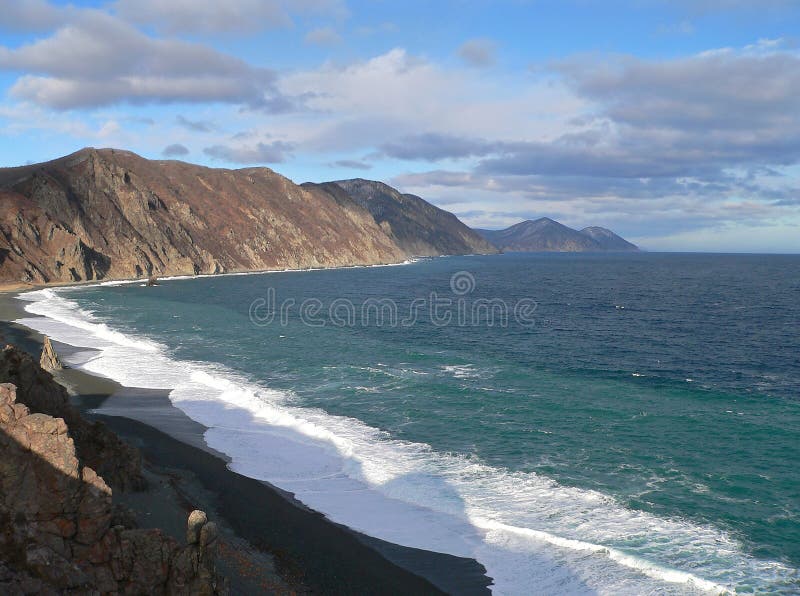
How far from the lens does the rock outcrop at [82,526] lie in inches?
554

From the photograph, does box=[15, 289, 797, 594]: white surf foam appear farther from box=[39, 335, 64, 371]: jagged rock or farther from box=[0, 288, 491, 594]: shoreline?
box=[39, 335, 64, 371]: jagged rock

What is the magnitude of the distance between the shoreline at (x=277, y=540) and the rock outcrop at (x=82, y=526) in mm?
3237

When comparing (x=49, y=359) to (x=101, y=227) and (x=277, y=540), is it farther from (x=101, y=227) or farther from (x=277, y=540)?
(x=101, y=227)

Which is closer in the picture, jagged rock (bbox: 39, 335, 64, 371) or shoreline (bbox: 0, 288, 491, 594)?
shoreline (bbox: 0, 288, 491, 594)

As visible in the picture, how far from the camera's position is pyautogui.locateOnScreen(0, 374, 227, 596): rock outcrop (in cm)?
1406

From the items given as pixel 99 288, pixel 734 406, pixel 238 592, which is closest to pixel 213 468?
pixel 238 592

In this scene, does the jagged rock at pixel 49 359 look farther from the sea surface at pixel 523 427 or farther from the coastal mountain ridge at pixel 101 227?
the coastal mountain ridge at pixel 101 227

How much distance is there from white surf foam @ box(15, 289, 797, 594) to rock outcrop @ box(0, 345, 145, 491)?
23.2ft

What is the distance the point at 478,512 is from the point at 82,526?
49.7 feet

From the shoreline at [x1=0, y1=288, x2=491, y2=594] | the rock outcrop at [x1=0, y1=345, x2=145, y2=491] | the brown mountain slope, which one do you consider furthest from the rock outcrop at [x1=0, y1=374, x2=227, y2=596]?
the brown mountain slope

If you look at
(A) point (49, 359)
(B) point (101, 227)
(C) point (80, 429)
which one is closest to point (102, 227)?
(B) point (101, 227)

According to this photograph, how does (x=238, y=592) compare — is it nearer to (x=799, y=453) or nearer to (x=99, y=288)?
(x=799, y=453)

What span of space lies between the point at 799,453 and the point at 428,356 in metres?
31.1

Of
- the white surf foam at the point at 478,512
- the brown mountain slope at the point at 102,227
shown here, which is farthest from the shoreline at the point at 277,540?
the brown mountain slope at the point at 102,227
